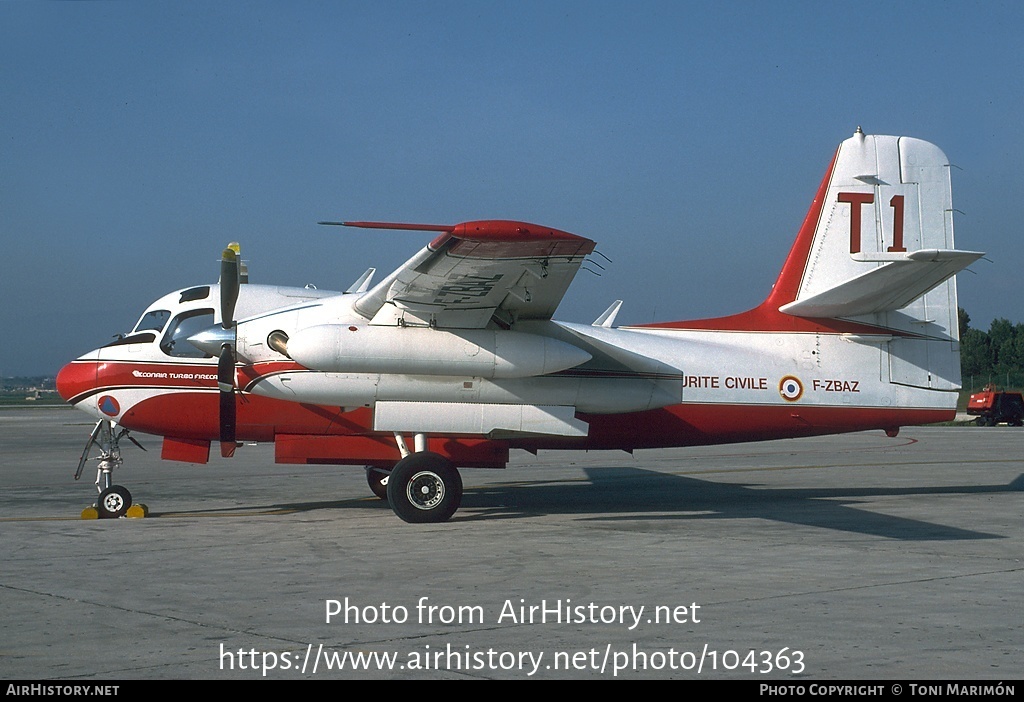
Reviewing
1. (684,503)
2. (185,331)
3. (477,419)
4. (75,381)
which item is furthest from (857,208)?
(75,381)

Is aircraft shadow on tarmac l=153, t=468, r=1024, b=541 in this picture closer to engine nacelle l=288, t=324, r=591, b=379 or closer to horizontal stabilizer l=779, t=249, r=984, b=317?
engine nacelle l=288, t=324, r=591, b=379

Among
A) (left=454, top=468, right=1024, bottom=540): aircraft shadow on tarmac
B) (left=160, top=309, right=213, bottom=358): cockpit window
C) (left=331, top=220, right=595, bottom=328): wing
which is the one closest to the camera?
(left=331, top=220, right=595, bottom=328): wing

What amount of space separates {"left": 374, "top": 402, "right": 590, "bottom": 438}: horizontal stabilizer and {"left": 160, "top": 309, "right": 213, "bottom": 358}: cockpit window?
120 inches

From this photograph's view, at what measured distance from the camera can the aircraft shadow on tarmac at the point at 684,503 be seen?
1257cm

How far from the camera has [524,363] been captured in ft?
40.4

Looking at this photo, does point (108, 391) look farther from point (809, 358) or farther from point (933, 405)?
point (933, 405)

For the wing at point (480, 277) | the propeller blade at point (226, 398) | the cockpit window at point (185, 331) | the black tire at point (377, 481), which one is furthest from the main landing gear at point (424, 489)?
Answer: the cockpit window at point (185, 331)

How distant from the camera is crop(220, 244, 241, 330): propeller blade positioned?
509 inches

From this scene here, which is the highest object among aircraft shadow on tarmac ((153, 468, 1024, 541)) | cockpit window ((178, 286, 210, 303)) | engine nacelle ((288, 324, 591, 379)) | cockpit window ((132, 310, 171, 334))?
cockpit window ((178, 286, 210, 303))

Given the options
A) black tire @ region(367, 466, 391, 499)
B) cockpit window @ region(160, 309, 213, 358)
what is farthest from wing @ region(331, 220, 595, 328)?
black tire @ region(367, 466, 391, 499)

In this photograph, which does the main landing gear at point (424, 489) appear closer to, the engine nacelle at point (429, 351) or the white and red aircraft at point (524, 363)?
the white and red aircraft at point (524, 363)

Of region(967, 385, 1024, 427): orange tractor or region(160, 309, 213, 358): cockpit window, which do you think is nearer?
region(160, 309, 213, 358): cockpit window

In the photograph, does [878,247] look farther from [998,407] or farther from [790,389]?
[998,407]

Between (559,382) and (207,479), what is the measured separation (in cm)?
954
